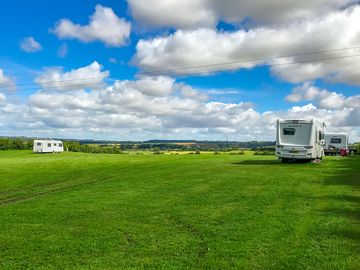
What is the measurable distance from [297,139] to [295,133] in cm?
52

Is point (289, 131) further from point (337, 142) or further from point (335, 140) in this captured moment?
point (335, 140)

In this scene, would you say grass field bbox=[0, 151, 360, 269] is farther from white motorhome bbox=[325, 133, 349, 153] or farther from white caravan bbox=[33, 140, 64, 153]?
white caravan bbox=[33, 140, 64, 153]

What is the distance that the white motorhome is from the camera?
59094mm

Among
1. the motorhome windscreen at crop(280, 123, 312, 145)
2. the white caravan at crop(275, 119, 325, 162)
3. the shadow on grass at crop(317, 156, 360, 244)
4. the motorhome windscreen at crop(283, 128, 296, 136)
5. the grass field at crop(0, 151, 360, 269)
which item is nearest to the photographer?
→ the grass field at crop(0, 151, 360, 269)

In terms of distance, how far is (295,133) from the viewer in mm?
32844

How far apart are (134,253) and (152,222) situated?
302 cm

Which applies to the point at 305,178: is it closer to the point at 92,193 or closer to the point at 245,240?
the point at 92,193

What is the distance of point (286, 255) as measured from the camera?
8273mm

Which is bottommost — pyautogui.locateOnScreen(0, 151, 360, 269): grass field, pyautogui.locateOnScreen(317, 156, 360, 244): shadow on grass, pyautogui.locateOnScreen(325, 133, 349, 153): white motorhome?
pyautogui.locateOnScreen(0, 151, 360, 269): grass field

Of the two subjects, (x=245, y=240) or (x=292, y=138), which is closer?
(x=245, y=240)

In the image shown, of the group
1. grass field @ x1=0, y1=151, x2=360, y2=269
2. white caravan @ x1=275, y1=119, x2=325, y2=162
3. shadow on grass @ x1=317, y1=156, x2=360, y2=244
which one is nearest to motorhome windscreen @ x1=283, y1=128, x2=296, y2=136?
white caravan @ x1=275, y1=119, x2=325, y2=162

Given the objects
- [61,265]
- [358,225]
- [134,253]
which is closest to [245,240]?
[134,253]

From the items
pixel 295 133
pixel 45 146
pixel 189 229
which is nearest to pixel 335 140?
pixel 295 133

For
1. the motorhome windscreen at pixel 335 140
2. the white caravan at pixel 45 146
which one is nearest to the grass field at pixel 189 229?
the motorhome windscreen at pixel 335 140
